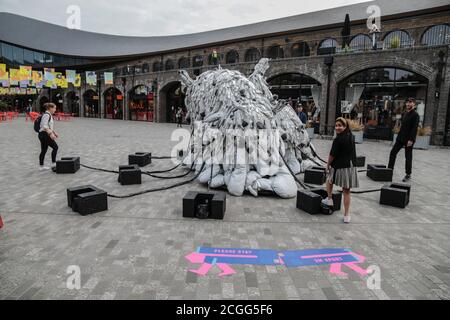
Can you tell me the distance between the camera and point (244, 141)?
252 inches

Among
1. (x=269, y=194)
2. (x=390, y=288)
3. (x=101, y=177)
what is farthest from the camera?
(x=101, y=177)

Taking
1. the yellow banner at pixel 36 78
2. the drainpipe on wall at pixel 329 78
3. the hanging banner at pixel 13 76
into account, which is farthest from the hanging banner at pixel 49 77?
the drainpipe on wall at pixel 329 78

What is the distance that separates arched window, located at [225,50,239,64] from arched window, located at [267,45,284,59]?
10.8 feet

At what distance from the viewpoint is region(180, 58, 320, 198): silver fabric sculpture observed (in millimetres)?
6273

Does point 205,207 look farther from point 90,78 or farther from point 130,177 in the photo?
point 90,78

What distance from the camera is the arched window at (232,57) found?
28.0 metres

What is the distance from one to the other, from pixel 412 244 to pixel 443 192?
3.62 m

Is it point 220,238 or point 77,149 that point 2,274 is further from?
point 77,149

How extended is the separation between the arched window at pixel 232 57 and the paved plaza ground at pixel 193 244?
23445mm

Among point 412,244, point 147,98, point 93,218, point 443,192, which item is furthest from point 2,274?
point 147,98

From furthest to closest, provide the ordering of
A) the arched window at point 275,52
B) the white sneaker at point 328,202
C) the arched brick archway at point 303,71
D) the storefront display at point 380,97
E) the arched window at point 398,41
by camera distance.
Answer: the arched window at point 275,52
the arched brick archway at point 303,71
the storefront display at point 380,97
the arched window at point 398,41
the white sneaker at point 328,202

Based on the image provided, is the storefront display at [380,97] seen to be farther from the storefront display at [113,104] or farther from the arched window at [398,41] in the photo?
the storefront display at [113,104]

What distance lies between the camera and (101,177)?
301 inches

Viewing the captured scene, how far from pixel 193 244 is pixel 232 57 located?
2674 cm
